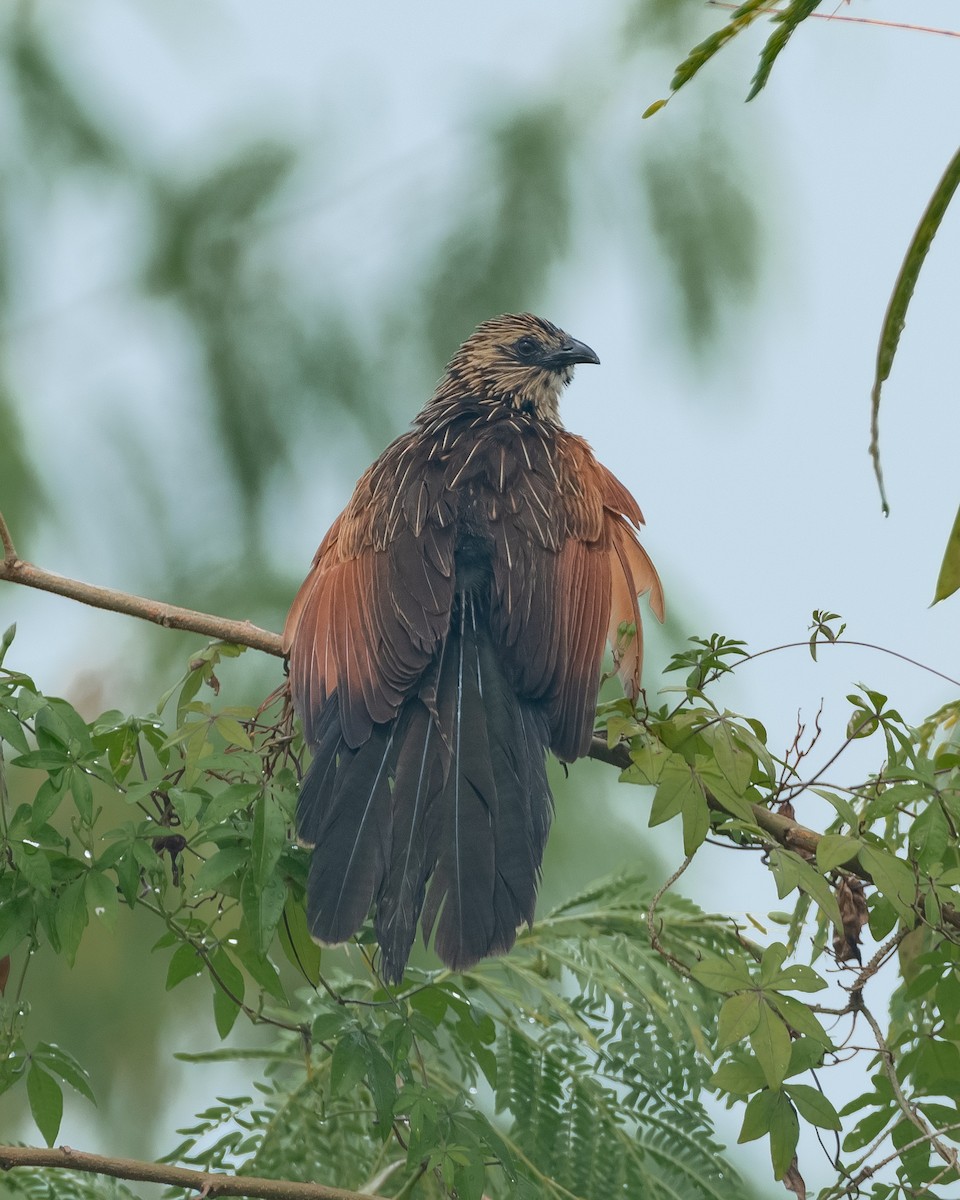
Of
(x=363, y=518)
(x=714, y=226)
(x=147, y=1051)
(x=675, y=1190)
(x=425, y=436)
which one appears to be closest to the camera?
(x=675, y=1190)

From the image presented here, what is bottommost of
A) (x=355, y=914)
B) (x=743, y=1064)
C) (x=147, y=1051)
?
(x=743, y=1064)

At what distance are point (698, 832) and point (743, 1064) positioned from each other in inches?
9.8

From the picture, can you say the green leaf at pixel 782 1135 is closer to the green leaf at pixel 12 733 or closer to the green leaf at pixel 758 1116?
the green leaf at pixel 758 1116

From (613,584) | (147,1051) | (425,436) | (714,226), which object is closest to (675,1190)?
(613,584)

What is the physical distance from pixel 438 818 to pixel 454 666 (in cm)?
31

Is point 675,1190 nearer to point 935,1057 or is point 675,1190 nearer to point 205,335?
point 935,1057

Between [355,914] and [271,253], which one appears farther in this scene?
[271,253]

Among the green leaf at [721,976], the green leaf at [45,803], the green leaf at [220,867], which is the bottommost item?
the green leaf at [721,976]

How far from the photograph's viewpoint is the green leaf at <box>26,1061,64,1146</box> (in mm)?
1614

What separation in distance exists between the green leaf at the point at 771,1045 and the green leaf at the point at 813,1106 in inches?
3.4

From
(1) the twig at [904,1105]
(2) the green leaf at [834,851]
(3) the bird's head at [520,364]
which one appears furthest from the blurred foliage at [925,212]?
(3) the bird's head at [520,364]

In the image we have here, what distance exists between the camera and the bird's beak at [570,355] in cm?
322

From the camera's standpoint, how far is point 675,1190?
6.85ft

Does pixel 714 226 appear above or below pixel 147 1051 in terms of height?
above
